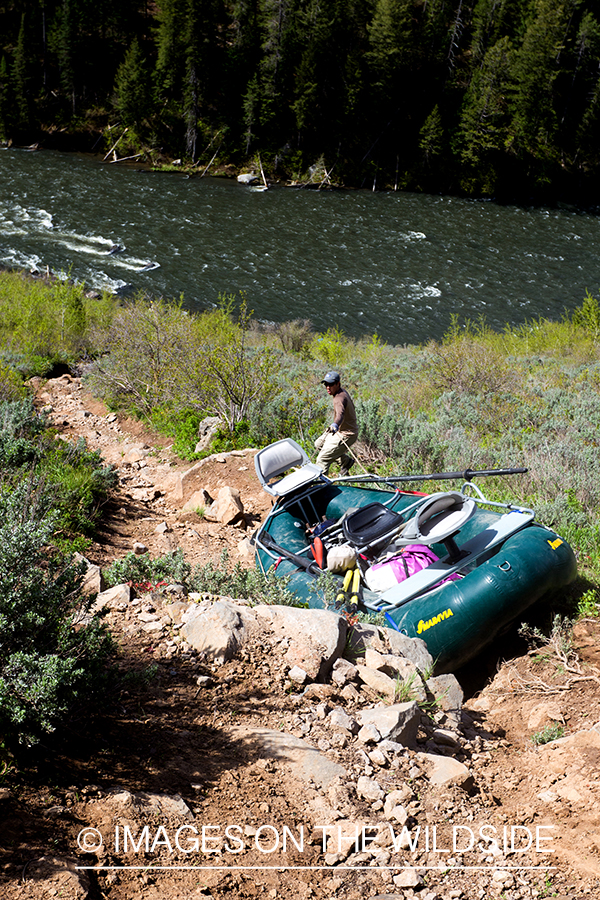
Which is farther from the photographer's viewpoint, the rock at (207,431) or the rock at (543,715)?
the rock at (207,431)

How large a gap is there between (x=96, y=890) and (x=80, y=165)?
42.0 metres

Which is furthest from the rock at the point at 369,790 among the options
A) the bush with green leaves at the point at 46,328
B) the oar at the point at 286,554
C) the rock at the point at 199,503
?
the bush with green leaves at the point at 46,328

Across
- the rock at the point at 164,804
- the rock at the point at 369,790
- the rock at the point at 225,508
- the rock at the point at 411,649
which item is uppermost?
the rock at the point at 164,804

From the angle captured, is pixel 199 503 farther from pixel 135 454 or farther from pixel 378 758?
pixel 378 758

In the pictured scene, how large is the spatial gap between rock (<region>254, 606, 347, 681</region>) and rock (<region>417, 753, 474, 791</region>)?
2.62 ft

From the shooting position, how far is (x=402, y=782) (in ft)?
11.6

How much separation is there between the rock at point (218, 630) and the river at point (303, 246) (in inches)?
682

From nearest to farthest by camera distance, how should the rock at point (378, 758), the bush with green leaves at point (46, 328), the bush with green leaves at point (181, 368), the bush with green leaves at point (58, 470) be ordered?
the rock at point (378, 758), the bush with green leaves at point (58, 470), the bush with green leaves at point (181, 368), the bush with green leaves at point (46, 328)

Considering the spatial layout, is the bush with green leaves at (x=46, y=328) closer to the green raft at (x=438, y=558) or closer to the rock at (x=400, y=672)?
the green raft at (x=438, y=558)

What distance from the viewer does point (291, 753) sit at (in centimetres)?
348

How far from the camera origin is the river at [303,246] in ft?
76.1

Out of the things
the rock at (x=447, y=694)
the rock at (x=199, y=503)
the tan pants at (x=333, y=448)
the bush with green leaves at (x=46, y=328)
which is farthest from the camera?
the bush with green leaves at (x=46, y=328)

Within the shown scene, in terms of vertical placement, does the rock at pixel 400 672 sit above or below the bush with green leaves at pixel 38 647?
below

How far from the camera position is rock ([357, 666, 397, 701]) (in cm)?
418
